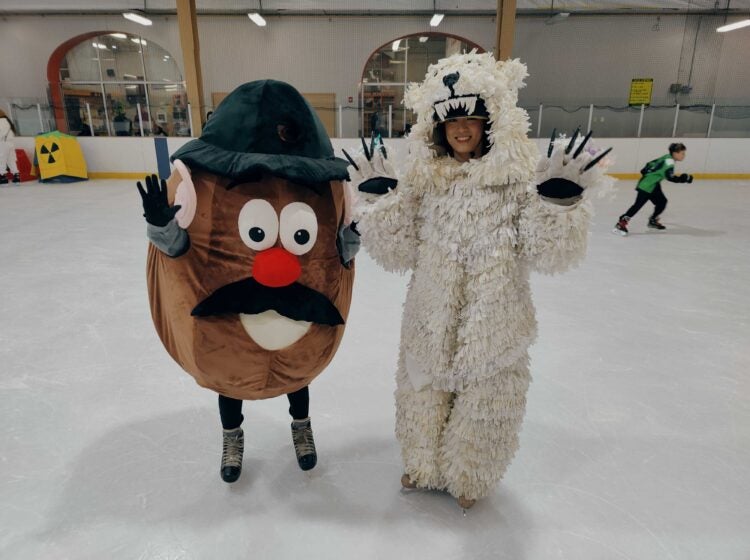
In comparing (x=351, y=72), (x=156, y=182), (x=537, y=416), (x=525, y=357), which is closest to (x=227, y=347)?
(x=156, y=182)

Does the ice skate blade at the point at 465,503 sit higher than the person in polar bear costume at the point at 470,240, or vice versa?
the person in polar bear costume at the point at 470,240

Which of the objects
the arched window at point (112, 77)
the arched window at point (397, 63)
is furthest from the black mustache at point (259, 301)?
the arched window at point (112, 77)

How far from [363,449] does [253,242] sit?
0.99 meters

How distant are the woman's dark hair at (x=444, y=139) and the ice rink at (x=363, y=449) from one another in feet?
1.18

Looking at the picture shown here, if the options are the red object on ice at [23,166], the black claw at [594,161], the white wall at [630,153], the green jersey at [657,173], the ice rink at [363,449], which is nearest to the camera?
the black claw at [594,161]

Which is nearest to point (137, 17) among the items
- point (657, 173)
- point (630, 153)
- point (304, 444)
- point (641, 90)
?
point (630, 153)

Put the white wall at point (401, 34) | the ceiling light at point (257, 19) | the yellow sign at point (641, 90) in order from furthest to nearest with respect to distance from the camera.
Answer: the yellow sign at point (641, 90)
the white wall at point (401, 34)
the ceiling light at point (257, 19)

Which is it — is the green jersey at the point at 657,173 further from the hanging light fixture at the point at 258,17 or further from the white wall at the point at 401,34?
the hanging light fixture at the point at 258,17

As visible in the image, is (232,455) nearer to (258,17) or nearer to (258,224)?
(258,224)

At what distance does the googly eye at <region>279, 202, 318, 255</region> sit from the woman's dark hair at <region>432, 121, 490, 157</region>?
41cm

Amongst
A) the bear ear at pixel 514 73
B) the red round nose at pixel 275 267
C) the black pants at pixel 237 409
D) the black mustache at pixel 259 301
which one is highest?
the bear ear at pixel 514 73

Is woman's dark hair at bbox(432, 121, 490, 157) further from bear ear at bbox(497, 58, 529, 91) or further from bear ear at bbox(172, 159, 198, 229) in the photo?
bear ear at bbox(172, 159, 198, 229)

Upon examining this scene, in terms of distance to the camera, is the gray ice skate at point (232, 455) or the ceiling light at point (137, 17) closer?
the gray ice skate at point (232, 455)

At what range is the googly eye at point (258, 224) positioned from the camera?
1.22m
